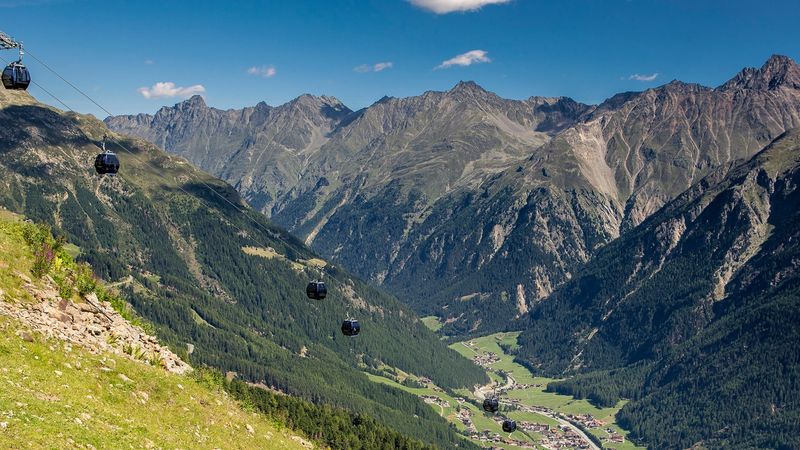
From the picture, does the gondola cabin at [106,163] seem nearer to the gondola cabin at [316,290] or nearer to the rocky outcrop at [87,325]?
the rocky outcrop at [87,325]

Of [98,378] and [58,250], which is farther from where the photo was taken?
[58,250]

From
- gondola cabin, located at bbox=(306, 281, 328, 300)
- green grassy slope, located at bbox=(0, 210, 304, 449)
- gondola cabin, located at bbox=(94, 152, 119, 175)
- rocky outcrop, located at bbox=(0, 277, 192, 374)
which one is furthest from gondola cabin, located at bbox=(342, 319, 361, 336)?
gondola cabin, located at bbox=(94, 152, 119, 175)

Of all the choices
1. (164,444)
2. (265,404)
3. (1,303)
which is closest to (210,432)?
(164,444)

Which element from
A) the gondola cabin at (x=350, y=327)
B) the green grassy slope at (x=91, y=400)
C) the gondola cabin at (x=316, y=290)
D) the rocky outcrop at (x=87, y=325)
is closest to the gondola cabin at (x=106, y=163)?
the green grassy slope at (x=91, y=400)

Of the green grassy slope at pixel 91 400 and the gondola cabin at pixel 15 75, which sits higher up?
the gondola cabin at pixel 15 75

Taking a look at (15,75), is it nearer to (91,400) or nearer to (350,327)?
(91,400)

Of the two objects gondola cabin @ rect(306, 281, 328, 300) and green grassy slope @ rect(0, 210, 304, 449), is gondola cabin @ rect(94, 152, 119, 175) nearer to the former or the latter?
green grassy slope @ rect(0, 210, 304, 449)

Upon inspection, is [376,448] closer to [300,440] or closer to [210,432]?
[300,440]
